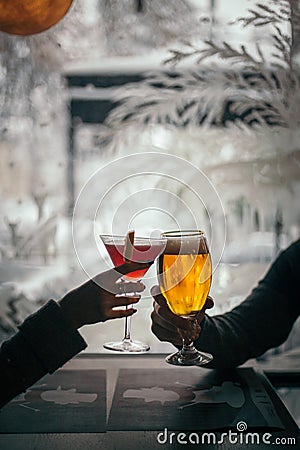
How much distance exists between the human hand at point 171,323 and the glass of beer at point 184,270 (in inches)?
1.7

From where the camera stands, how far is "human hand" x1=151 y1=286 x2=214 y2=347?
1.41m

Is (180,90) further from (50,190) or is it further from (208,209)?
(50,190)

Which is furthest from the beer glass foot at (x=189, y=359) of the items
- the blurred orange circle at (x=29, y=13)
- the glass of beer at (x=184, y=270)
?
the blurred orange circle at (x=29, y=13)

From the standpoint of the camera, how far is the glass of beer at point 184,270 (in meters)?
1.32

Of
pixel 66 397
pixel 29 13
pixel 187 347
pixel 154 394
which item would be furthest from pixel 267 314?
pixel 29 13

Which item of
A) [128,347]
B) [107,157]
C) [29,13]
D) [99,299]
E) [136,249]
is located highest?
[29,13]

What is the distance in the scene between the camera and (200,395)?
135 cm

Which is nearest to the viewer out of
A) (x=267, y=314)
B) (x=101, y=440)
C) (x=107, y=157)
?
(x=101, y=440)

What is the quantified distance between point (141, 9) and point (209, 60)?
30 centimetres

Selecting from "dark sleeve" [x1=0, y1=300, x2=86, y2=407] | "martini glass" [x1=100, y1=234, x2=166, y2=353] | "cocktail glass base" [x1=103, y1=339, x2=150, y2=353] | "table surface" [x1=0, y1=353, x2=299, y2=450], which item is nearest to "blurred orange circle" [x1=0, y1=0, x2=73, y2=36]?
"martini glass" [x1=100, y1=234, x2=166, y2=353]

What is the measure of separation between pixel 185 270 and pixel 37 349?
1.17 ft

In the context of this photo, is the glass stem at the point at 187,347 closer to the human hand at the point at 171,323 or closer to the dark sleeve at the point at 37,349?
the human hand at the point at 171,323

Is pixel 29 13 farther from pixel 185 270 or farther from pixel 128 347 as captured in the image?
pixel 128 347

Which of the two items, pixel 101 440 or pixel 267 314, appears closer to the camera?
pixel 101 440
